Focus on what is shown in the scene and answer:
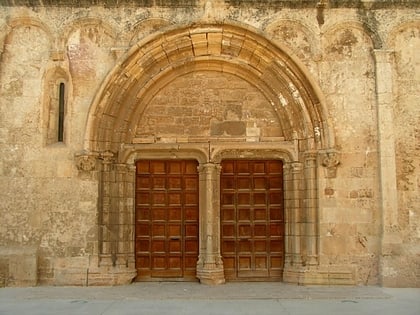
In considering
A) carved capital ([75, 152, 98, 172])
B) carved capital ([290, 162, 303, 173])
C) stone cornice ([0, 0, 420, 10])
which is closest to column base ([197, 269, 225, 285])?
carved capital ([290, 162, 303, 173])

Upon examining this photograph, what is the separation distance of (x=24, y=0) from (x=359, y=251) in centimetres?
665

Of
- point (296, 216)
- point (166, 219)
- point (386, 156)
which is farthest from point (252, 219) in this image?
point (386, 156)

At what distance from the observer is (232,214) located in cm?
834

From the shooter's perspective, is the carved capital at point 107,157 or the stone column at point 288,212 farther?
the stone column at point 288,212

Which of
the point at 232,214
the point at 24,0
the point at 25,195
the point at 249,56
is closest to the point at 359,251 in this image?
the point at 232,214

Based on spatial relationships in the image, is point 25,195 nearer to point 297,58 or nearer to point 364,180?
point 297,58

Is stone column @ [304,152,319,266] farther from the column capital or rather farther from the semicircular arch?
the column capital

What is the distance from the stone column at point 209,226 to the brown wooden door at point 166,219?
0.61ft

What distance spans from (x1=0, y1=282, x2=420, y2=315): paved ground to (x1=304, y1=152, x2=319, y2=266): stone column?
552 millimetres

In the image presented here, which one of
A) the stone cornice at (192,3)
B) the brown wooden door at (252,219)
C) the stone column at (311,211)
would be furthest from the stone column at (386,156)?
the brown wooden door at (252,219)

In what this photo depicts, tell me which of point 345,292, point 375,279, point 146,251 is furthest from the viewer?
point 146,251

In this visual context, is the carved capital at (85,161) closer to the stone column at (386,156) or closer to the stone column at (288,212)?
the stone column at (288,212)

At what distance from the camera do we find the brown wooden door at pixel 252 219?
8258 millimetres

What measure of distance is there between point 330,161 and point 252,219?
1623 millimetres
